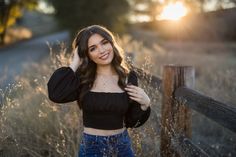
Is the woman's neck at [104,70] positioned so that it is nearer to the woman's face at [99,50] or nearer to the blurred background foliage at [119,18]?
the woman's face at [99,50]

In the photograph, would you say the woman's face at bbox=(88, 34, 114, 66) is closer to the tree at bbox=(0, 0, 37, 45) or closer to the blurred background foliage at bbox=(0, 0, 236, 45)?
the blurred background foliage at bbox=(0, 0, 236, 45)

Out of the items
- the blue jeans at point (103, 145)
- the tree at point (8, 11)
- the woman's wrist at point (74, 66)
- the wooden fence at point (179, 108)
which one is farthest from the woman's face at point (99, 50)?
the tree at point (8, 11)

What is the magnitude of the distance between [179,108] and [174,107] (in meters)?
0.12

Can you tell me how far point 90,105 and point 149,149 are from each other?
5.50 feet

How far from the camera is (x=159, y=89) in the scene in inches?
175

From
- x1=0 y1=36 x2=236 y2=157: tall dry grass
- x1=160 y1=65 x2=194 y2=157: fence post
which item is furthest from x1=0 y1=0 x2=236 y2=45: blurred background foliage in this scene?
x1=160 y1=65 x2=194 y2=157: fence post

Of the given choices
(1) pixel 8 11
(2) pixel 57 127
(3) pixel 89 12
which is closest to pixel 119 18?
(3) pixel 89 12

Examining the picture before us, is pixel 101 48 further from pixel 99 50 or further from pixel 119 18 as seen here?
pixel 119 18

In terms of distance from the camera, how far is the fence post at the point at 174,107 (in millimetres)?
3811

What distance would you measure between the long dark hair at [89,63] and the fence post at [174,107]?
89cm

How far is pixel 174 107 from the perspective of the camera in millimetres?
3951

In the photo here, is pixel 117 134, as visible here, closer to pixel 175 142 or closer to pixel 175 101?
pixel 175 142

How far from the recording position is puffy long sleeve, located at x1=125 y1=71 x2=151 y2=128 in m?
3.04

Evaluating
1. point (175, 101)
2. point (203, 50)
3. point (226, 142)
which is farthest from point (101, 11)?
point (175, 101)
